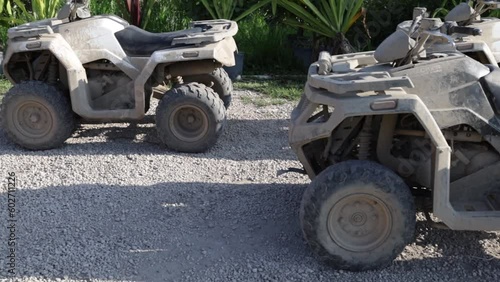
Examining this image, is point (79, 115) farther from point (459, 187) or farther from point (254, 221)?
point (459, 187)

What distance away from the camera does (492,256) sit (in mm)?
4137

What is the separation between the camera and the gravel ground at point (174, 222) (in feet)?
13.1

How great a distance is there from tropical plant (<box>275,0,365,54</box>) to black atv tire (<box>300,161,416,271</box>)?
4735 mm

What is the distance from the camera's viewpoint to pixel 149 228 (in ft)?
14.8

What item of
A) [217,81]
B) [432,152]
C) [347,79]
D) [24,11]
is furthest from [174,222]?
[24,11]

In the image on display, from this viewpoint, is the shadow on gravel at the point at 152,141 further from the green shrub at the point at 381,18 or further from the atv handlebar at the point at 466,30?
the green shrub at the point at 381,18

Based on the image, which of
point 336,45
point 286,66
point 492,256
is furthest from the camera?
point 286,66

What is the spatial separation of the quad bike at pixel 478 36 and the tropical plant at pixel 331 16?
268 cm

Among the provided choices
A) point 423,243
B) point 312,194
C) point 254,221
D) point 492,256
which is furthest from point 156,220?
point 492,256

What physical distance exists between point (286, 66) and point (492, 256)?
5.37 meters

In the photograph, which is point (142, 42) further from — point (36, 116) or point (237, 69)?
point (237, 69)

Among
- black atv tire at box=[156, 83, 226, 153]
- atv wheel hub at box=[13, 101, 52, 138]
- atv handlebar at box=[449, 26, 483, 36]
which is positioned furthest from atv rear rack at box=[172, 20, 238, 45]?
atv handlebar at box=[449, 26, 483, 36]

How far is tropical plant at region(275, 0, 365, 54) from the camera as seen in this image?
8430mm

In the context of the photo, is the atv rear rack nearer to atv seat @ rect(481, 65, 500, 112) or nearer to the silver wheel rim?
the silver wheel rim
